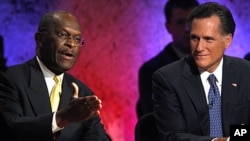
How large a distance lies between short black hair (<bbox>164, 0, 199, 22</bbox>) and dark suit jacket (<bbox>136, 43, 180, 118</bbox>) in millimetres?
237

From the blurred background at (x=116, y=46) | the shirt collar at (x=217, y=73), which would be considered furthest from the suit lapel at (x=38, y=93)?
the blurred background at (x=116, y=46)

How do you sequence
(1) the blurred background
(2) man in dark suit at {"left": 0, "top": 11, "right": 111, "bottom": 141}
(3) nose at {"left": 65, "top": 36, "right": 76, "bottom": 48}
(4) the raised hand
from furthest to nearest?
(1) the blurred background < (3) nose at {"left": 65, "top": 36, "right": 76, "bottom": 48} < (2) man in dark suit at {"left": 0, "top": 11, "right": 111, "bottom": 141} < (4) the raised hand

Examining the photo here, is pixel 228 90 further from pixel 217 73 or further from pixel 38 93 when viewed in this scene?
pixel 38 93

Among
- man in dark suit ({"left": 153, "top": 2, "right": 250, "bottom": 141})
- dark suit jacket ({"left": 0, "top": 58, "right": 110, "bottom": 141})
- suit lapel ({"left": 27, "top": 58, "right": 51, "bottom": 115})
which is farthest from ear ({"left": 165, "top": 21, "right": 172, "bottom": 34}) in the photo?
suit lapel ({"left": 27, "top": 58, "right": 51, "bottom": 115})

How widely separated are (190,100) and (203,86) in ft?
0.40

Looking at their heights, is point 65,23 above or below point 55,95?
above

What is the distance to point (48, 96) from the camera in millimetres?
3070

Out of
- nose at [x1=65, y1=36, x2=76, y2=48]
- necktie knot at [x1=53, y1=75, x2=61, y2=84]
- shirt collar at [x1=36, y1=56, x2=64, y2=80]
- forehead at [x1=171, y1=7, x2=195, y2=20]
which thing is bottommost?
necktie knot at [x1=53, y1=75, x2=61, y2=84]

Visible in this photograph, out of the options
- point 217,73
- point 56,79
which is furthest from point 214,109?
point 56,79

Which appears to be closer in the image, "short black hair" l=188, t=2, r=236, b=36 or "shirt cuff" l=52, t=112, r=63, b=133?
"shirt cuff" l=52, t=112, r=63, b=133

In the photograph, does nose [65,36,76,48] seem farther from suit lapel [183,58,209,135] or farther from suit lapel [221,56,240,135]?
suit lapel [221,56,240,135]

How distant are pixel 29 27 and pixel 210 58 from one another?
169 centimetres

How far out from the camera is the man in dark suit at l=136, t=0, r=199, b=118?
4.43 metres

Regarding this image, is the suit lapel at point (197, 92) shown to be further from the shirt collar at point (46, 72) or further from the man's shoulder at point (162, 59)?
the man's shoulder at point (162, 59)
